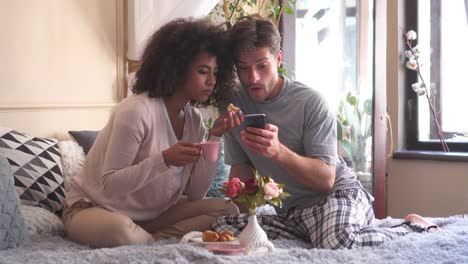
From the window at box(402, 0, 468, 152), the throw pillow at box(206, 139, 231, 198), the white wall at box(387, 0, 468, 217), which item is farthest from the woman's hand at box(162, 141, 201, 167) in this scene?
the window at box(402, 0, 468, 152)

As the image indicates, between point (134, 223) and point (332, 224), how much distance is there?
0.67 metres

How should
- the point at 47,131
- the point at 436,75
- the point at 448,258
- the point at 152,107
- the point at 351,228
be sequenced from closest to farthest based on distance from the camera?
the point at 448,258
the point at 351,228
the point at 152,107
the point at 47,131
the point at 436,75


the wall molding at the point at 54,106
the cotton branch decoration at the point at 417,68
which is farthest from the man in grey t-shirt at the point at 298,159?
the cotton branch decoration at the point at 417,68

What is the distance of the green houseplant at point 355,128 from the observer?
11.4 feet

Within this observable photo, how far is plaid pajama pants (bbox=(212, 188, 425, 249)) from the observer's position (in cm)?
208

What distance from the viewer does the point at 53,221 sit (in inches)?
92.6

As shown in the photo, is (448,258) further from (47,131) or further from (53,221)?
(47,131)

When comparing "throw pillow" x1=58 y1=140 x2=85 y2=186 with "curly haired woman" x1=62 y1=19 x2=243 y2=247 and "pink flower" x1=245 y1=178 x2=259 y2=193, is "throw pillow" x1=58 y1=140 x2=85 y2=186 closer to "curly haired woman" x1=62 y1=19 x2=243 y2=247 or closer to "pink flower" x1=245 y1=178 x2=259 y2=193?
"curly haired woman" x1=62 y1=19 x2=243 y2=247

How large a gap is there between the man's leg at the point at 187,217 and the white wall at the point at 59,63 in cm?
88

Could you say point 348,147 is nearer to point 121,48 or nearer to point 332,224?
point 121,48

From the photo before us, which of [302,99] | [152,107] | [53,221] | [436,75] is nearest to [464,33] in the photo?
[436,75]

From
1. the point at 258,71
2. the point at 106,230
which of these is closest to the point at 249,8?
the point at 258,71

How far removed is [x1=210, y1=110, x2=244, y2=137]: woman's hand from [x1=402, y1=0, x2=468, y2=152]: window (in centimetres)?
210

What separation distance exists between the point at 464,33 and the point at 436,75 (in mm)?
294
